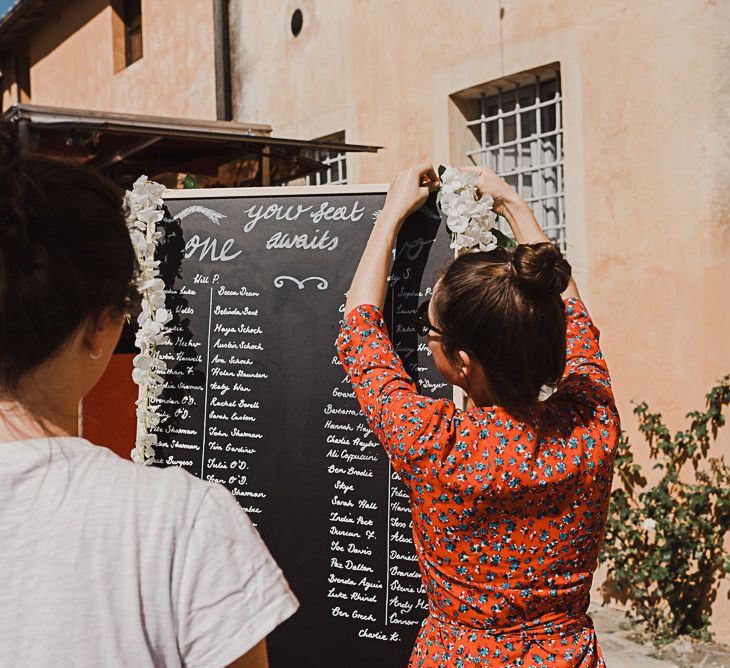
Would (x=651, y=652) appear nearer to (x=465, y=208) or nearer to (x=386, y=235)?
(x=465, y=208)

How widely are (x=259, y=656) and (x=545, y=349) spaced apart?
884 mm

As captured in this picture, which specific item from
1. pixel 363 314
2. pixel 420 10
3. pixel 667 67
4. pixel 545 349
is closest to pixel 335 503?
pixel 363 314

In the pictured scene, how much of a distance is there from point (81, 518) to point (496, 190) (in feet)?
5.25

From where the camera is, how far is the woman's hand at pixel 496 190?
2.41 metres

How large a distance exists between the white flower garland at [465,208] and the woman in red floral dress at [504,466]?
Result: 1.82 ft

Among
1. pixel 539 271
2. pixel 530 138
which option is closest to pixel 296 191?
pixel 539 271

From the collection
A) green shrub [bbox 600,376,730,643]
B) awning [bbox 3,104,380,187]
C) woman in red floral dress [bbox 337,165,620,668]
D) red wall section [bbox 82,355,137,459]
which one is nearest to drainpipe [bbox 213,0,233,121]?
awning [bbox 3,104,380,187]

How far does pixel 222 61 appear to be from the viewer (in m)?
9.02

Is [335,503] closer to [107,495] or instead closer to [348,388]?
[348,388]

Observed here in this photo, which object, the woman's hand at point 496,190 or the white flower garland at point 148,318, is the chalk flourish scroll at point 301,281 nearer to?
the white flower garland at point 148,318

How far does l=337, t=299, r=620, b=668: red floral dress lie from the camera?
1.82 meters

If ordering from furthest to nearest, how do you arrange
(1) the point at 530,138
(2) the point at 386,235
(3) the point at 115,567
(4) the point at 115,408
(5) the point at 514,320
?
(1) the point at 530,138
(4) the point at 115,408
(2) the point at 386,235
(5) the point at 514,320
(3) the point at 115,567

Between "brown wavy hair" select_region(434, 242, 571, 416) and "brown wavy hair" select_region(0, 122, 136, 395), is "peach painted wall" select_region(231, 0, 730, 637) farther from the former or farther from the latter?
"brown wavy hair" select_region(0, 122, 136, 395)

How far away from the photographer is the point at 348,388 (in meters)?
2.81
